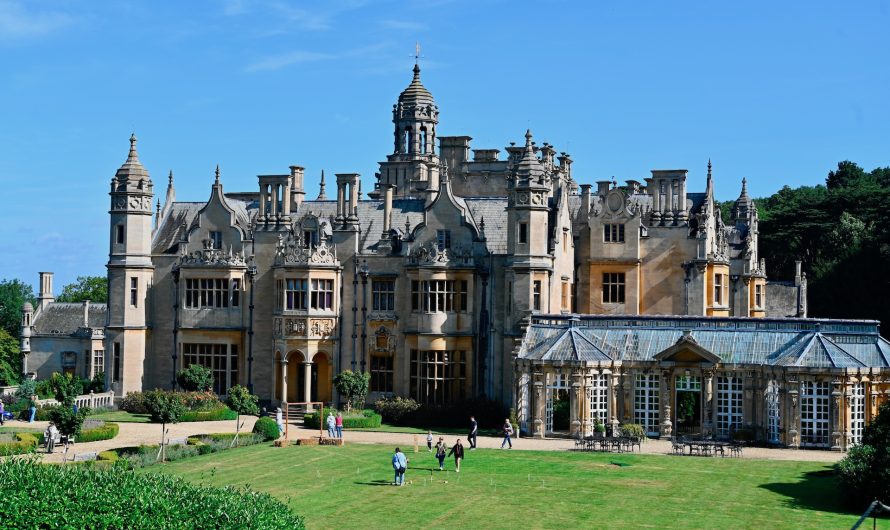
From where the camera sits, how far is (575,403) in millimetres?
53188

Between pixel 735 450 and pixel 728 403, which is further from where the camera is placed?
pixel 728 403

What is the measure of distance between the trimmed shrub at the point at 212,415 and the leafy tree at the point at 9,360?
24.3 metres

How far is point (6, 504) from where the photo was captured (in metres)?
27.4

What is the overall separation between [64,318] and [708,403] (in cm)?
4861

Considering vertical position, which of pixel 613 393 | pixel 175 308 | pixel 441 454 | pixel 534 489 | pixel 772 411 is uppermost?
pixel 175 308

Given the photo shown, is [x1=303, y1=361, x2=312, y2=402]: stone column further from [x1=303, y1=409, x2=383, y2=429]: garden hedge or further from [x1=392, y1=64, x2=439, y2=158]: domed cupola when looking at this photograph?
[x1=392, y1=64, x2=439, y2=158]: domed cupola

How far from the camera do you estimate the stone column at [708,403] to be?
52594 millimetres

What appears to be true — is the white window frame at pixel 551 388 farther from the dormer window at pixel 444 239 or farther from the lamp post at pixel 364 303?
the lamp post at pixel 364 303

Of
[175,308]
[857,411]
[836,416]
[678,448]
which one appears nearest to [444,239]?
[175,308]

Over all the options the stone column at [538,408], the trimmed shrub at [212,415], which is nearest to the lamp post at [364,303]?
the trimmed shrub at [212,415]

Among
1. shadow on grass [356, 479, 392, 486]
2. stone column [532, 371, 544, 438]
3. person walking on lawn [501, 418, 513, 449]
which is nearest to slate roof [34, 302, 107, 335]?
stone column [532, 371, 544, 438]

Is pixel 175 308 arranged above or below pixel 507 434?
above

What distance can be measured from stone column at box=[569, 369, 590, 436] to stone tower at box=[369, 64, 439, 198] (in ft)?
84.9

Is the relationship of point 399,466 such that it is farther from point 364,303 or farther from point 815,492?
point 364,303
